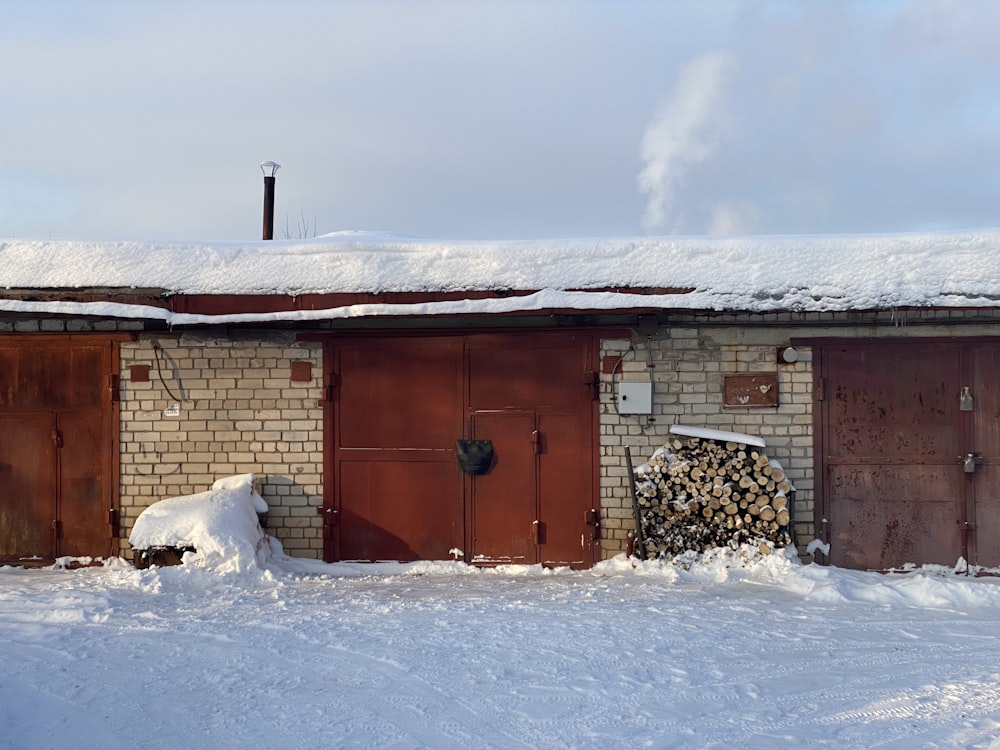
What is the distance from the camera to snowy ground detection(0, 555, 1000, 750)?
4.18 meters

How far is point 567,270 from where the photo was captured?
765 cm

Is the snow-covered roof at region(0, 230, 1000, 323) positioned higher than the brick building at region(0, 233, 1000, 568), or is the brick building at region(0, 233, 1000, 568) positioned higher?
the snow-covered roof at region(0, 230, 1000, 323)

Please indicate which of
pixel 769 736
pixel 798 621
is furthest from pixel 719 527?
pixel 769 736

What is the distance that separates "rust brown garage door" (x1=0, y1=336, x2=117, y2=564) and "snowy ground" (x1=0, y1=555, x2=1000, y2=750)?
0.67 metres

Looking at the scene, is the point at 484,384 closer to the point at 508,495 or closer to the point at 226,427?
the point at 508,495

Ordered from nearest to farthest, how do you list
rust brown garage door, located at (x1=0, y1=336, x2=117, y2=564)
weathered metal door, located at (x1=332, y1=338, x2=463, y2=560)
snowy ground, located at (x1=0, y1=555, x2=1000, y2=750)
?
snowy ground, located at (x1=0, y1=555, x2=1000, y2=750) → weathered metal door, located at (x1=332, y1=338, x2=463, y2=560) → rust brown garage door, located at (x1=0, y1=336, x2=117, y2=564)

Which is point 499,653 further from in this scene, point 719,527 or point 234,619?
point 719,527

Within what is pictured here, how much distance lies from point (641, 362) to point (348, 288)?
271cm

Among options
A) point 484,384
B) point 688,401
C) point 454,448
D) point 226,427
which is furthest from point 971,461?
point 226,427

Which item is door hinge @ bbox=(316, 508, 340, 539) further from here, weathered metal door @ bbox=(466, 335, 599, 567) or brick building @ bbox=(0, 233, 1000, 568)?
weathered metal door @ bbox=(466, 335, 599, 567)

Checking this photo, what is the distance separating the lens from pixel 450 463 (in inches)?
319

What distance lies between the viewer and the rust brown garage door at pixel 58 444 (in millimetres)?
8234

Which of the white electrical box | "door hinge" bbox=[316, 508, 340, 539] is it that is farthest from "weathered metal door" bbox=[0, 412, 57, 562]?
the white electrical box

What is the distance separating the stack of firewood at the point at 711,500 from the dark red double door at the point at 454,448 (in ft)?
1.90
